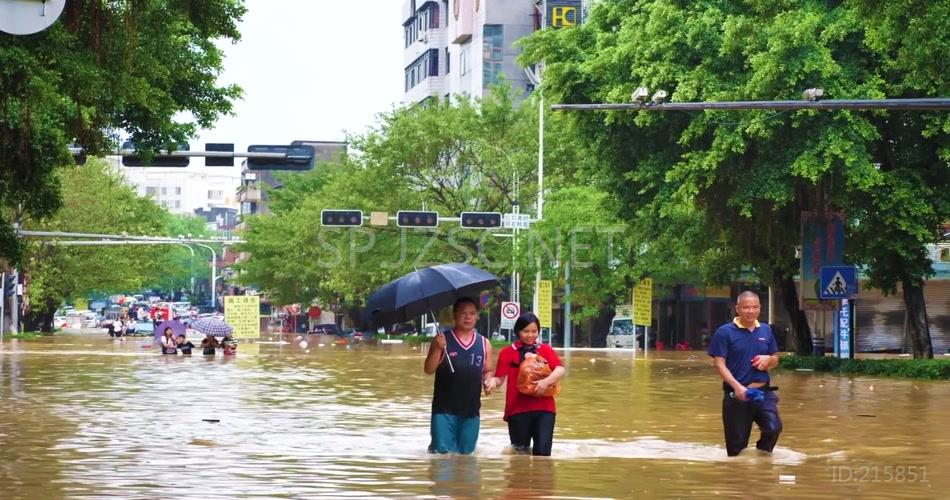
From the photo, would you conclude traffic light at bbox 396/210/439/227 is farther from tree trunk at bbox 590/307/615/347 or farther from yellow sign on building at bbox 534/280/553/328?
tree trunk at bbox 590/307/615/347

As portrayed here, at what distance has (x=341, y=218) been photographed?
65.9m

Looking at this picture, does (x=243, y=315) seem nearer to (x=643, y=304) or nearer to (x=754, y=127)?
(x=643, y=304)

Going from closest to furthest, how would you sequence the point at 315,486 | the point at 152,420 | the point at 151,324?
the point at 315,486 < the point at 152,420 < the point at 151,324

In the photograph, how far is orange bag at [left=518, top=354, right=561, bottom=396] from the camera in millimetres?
15281

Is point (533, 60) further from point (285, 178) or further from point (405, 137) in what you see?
point (285, 178)

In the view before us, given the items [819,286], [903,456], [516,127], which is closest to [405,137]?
[516,127]

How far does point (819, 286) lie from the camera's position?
45.7 m

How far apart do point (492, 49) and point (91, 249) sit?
28791 mm

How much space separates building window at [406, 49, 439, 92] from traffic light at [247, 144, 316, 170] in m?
85.9

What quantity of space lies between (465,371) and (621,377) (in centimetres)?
2596

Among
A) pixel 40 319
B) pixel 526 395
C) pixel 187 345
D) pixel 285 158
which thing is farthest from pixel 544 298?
pixel 526 395

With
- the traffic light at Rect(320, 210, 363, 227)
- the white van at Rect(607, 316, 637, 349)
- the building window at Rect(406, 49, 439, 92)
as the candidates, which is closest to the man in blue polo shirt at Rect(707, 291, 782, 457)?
the traffic light at Rect(320, 210, 363, 227)

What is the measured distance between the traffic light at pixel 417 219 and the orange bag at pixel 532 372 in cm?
4892

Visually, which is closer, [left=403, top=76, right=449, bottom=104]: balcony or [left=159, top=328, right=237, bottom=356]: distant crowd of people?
[left=159, top=328, right=237, bottom=356]: distant crowd of people
